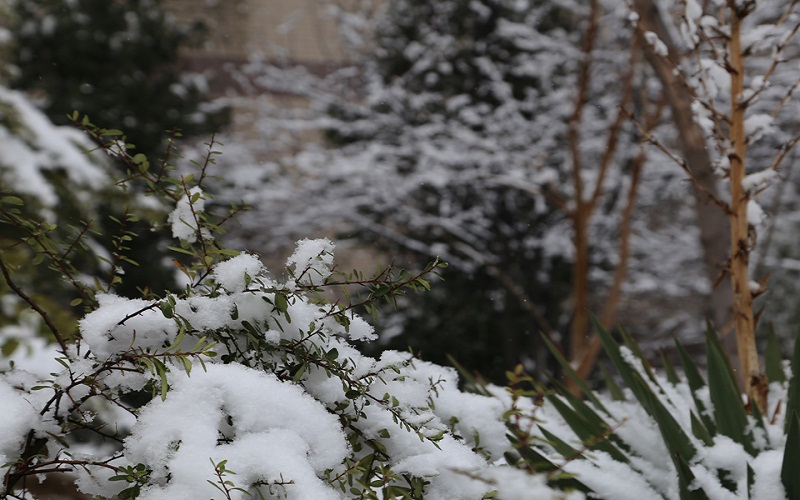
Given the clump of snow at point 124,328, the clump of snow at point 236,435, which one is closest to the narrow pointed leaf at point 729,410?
the clump of snow at point 236,435

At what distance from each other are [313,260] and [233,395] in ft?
0.88

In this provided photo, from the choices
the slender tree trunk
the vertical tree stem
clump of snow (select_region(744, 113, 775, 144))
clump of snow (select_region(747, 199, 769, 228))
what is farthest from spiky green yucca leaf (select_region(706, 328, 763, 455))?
the slender tree trunk

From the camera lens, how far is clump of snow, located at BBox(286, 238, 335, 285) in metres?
1.27

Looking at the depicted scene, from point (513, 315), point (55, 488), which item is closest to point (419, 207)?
point (513, 315)

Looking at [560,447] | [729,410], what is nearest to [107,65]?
[560,447]

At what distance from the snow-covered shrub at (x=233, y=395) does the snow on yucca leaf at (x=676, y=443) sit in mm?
337

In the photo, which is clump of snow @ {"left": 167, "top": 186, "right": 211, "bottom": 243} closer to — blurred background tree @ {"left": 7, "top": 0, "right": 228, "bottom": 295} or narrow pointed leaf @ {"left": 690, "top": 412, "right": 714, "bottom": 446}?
narrow pointed leaf @ {"left": 690, "top": 412, "right": 714, "bottom": 446}

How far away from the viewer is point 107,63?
769 centimetres

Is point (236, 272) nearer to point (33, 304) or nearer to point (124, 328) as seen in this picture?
point (124, 328)

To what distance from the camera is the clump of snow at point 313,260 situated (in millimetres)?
1266

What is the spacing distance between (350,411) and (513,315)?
19.5 feet

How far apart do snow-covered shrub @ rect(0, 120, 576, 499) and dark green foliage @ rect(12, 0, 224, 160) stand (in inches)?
255

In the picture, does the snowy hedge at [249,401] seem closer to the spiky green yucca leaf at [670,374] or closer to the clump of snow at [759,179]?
the spiky green yucca leaf at [670,374]

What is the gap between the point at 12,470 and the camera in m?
1.17
